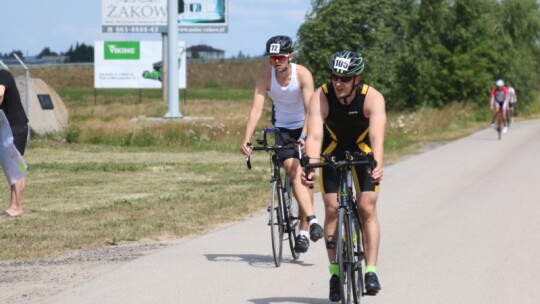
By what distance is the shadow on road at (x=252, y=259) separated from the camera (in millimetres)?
10348

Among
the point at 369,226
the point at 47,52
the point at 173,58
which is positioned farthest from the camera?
the point at 47,52

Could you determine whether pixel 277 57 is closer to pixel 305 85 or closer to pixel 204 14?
pixel 305 85

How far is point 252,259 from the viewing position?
10.6 metres

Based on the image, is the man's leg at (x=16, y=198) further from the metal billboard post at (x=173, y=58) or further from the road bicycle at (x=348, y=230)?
the metal billboard post at (x=173, y=58)

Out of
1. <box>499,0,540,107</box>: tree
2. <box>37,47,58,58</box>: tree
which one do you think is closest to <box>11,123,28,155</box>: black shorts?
<box>499,0,540,107</box>: tree

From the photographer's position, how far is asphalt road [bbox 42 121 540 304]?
8.67m

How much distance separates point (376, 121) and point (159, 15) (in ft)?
189

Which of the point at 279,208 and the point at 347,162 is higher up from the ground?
the point at 347,162

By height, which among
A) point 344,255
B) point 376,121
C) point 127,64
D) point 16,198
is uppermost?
point 376,121

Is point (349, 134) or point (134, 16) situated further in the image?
point (134, 16)

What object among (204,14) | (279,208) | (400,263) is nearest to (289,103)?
(279,208)

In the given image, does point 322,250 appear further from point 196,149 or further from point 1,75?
point 196,149

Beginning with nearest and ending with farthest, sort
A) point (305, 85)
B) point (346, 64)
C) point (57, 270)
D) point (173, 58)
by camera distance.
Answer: point (346, 64), point (57, 270), point (305, 85), point (173, 58)

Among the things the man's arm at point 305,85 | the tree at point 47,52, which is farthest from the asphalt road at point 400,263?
the tree at point 47,52
